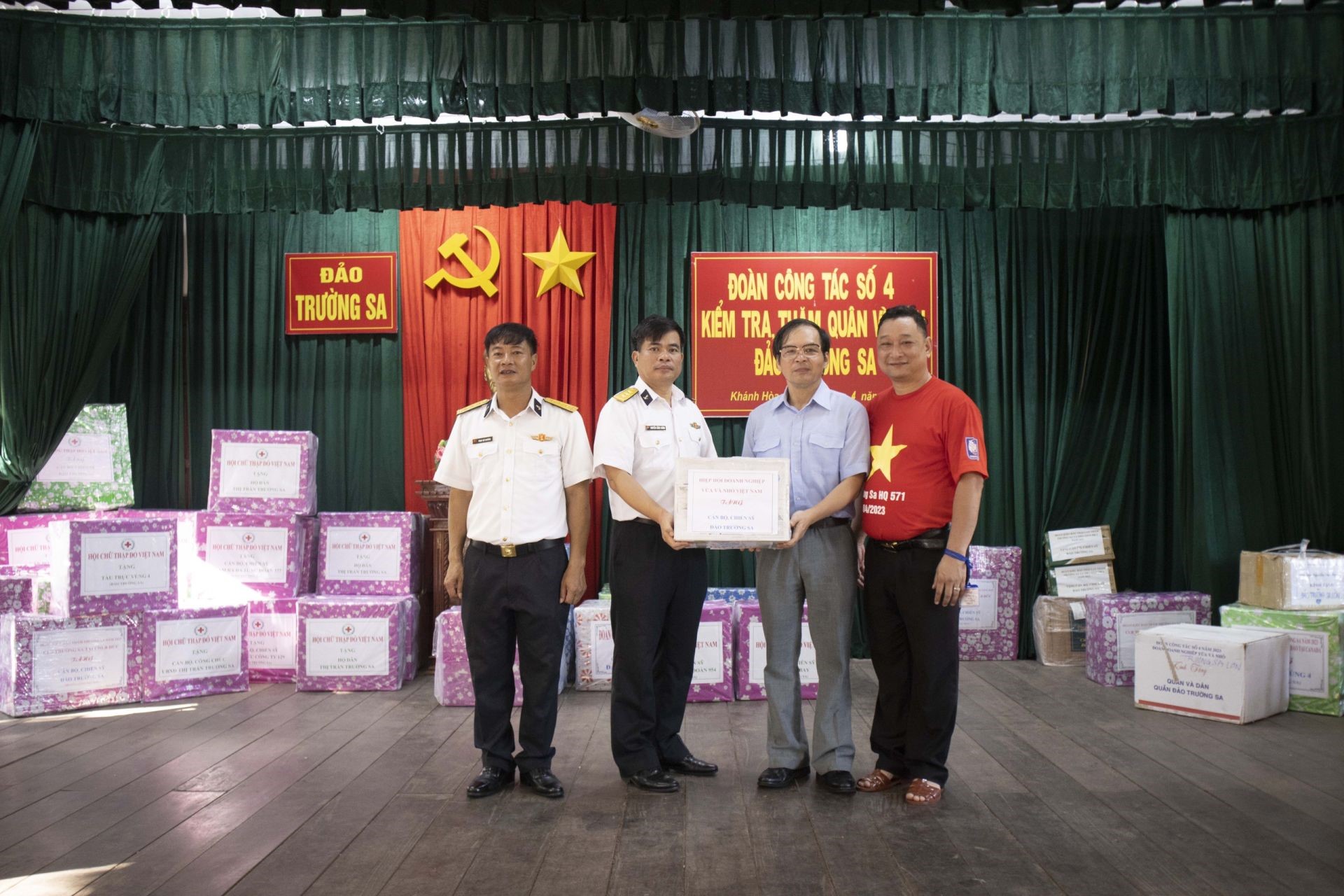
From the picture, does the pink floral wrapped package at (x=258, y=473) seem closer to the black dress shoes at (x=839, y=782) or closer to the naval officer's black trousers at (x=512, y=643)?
the naval officer's black trousers at (x=512, y=643)

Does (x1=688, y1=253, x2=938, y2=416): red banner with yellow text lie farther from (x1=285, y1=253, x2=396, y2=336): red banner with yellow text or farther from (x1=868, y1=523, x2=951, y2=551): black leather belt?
(x1=868, y1=523, x2=951, y2=551): black leather belt

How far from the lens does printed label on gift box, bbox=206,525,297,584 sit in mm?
5195

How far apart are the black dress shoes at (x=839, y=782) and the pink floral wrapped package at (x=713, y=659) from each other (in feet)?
4.92

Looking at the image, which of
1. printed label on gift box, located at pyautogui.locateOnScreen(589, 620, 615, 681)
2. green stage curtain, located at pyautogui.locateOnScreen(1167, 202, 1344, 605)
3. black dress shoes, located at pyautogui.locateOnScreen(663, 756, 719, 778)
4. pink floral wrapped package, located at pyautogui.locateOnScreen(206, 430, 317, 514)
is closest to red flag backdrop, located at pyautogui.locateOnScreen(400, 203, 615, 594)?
pink floral wrapped package, located at pyautogui.locateOnScreen(206, 430, 317, 514)

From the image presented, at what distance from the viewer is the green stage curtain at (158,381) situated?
5.95 metres

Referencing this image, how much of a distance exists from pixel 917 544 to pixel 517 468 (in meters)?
1.26

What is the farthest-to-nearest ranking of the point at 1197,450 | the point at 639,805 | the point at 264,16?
the point at 1197,450, the point at 264,16, the point at 639,805

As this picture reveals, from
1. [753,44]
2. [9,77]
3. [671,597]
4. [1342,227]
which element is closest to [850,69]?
[753,44]

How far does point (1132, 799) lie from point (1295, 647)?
1.90m

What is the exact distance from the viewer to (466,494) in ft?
11.3

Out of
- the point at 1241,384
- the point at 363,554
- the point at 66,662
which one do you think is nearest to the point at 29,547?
the point at 66,662

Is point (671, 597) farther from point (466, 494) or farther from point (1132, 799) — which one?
point (1132, 799)

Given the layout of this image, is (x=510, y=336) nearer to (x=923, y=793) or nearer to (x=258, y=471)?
(x=923, y=793)

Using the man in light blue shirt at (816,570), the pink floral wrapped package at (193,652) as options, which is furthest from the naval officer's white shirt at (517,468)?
the pink floral wrapped package at (193,652)
